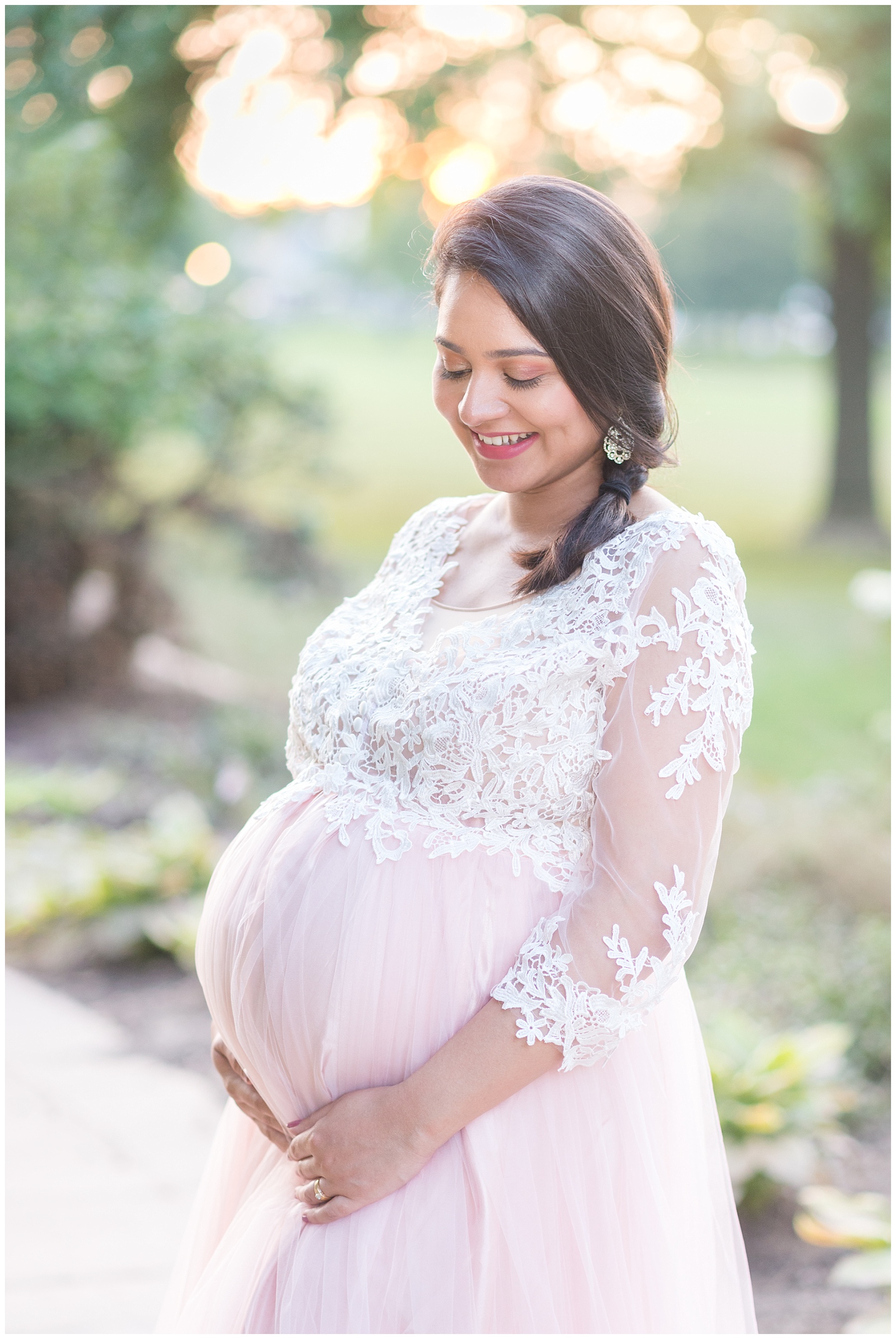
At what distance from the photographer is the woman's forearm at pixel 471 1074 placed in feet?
4.78

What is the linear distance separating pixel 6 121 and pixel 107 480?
1.99 m

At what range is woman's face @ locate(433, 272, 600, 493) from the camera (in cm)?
158

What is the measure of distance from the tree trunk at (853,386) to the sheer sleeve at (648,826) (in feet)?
26.7

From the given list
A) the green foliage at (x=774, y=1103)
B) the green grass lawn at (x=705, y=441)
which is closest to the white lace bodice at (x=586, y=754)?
the green foliage at (x=774, y=1103)

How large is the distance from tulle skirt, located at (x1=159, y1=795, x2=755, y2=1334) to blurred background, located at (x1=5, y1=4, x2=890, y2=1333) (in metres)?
1.66

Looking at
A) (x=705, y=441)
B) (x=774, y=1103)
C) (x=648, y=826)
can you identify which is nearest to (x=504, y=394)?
(x=648, y=826)

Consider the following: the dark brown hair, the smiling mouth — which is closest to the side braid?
the dark brown hair

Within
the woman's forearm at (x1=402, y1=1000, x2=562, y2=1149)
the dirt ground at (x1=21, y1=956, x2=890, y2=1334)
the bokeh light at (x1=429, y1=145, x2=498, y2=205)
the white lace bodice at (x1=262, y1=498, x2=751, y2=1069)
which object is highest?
the bokeh light at (x1=429, y1=145, x2=498, y2=205)

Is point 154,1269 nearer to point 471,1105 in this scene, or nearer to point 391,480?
point 471,1105

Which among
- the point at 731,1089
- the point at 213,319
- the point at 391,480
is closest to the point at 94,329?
the point at 213,319

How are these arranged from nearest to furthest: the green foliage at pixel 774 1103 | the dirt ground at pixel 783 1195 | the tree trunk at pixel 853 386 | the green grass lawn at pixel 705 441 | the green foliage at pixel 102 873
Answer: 1. the dirt ground at pixel 783 1195
2. the green foliage at pixel 774 1103
3. the green foliage at pixel 102 873
4. the tree trunk at pixel 853 386
5. the green grass lawn at pixel 705 441

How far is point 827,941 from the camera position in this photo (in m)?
4.53

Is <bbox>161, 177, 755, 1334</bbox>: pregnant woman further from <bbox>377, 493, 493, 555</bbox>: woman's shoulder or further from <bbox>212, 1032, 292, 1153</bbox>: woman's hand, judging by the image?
<bbox>377, 493, 493, 555</bbox>: woman's shoulder

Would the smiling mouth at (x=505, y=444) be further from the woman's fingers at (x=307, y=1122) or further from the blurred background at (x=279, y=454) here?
the blurred background at (x=279, y=454)
